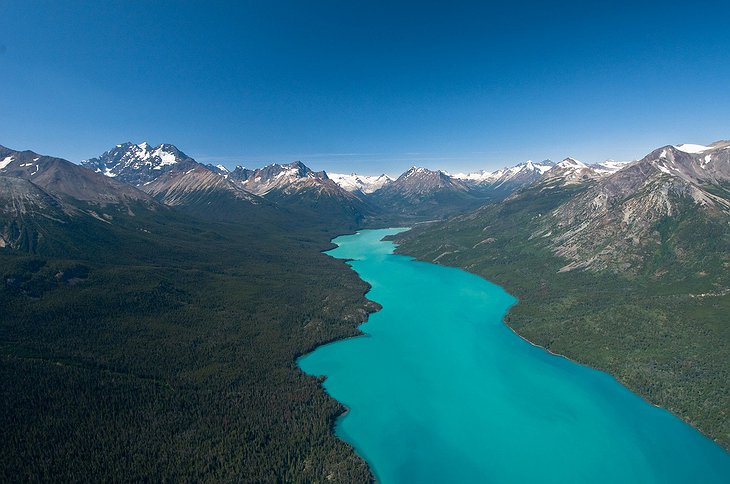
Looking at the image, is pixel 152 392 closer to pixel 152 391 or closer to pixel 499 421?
pixel 152 391

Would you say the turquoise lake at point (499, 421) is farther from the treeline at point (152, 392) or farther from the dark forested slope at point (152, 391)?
the treeline at point (152, 392)

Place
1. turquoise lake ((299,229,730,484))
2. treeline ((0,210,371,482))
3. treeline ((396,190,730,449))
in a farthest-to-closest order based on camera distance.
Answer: treeline ((396,190,730,449)) → turquoise lake ((299,229,730,484)) → treeline ((0,210,371,482))

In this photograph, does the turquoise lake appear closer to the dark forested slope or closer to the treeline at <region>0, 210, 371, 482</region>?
the dark forested slope

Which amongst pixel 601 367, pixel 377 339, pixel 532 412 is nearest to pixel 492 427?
pixel 532 412

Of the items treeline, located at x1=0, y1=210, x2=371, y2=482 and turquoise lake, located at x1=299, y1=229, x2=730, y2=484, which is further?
turquoise lake, located at x1=299, y1=229, x2=730, y2=484

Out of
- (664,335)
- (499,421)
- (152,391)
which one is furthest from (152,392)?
(664,335)

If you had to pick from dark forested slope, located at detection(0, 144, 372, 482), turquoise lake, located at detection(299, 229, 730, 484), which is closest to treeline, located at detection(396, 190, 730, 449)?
turquoise lake, located at detection(299, 229, 730, 484)

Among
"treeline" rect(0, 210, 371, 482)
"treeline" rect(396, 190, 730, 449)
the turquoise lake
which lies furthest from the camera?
"treeline" rect(396, 190, 730, 449)

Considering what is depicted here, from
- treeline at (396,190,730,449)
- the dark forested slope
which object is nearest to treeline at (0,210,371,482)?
the dark forested slope

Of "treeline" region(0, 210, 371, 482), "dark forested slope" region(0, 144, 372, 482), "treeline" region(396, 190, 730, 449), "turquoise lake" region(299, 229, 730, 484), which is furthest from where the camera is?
"treeline" region(396, 190, 730, 449)

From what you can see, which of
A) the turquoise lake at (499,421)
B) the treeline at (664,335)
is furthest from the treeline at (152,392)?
the treeline at (664,335)

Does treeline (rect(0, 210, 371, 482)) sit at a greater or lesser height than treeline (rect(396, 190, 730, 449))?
lesser
